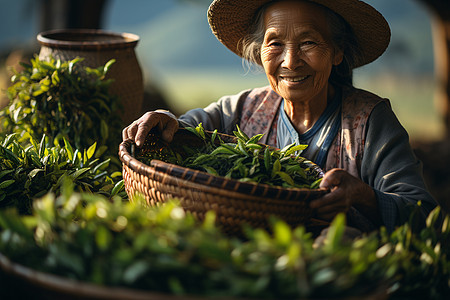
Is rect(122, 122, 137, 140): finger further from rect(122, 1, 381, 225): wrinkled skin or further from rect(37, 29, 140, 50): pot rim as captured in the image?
rect(37, 29, 140, 50): pot rim

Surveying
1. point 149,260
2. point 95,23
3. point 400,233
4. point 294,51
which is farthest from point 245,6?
point 95,23

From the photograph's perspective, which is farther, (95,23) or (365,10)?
(95,23)

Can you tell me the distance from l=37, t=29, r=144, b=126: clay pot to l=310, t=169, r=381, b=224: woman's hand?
4.50 ft

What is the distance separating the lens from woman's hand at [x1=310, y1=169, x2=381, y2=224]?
4.31ft

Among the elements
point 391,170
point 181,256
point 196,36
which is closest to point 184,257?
point 181,256

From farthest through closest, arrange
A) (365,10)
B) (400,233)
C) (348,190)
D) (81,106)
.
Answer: (81,106), (365,10), (348,190), (400,233)

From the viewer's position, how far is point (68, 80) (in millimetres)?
2195

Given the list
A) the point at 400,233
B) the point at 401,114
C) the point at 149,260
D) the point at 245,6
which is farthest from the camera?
the point at 401,114

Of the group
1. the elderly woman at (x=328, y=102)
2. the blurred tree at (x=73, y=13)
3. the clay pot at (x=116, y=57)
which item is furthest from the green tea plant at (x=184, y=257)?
the blurred tree at (x=73, y=13)

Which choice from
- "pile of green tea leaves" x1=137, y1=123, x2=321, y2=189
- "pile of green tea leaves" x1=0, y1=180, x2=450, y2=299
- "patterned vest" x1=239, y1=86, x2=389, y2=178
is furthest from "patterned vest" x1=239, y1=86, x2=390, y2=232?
"pile of green tea leaves" x1=0, y1=180, x2=450, y2=299

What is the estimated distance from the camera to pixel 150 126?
171cm

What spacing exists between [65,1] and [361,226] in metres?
3.81

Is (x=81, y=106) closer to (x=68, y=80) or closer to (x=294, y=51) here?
(x=68, y=80)

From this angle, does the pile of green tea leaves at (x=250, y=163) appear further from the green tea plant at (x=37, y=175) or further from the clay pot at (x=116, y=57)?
the clay pot at (x=116, y=57)
